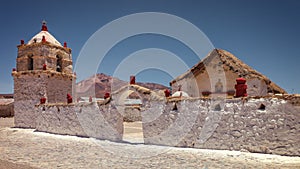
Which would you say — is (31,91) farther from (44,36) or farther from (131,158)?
(131,158)

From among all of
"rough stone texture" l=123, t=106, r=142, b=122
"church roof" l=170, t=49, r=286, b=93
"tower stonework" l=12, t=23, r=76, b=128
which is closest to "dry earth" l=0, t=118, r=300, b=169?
"tower stonework" l=12, t=23, r=76, b=128

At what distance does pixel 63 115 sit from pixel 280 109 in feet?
37.6

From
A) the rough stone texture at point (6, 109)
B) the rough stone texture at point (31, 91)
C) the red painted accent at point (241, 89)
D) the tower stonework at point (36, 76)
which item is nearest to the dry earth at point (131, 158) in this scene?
the red painted accent at point (241, 89)

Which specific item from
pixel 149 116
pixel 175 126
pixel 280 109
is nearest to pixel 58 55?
pixel 149 116

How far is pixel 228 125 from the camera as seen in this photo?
8.33 m

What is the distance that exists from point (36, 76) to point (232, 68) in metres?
13.8

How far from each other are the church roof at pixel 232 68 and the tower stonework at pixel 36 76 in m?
9.53

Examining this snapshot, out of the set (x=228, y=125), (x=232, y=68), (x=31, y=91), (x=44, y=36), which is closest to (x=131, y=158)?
(x=228, y=125)

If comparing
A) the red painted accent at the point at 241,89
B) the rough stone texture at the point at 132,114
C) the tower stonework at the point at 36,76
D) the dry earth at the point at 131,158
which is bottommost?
the dry earth at the point at 131,158

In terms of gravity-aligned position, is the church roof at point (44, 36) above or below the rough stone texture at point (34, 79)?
above

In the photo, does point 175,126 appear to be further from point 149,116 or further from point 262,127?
point 262,127

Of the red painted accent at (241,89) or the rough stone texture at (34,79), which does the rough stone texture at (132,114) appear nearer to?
the rough stone texture at (34,79)

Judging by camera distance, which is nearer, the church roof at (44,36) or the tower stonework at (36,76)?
the tower stonework at (36,76)

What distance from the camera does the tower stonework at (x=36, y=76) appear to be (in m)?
17.3
